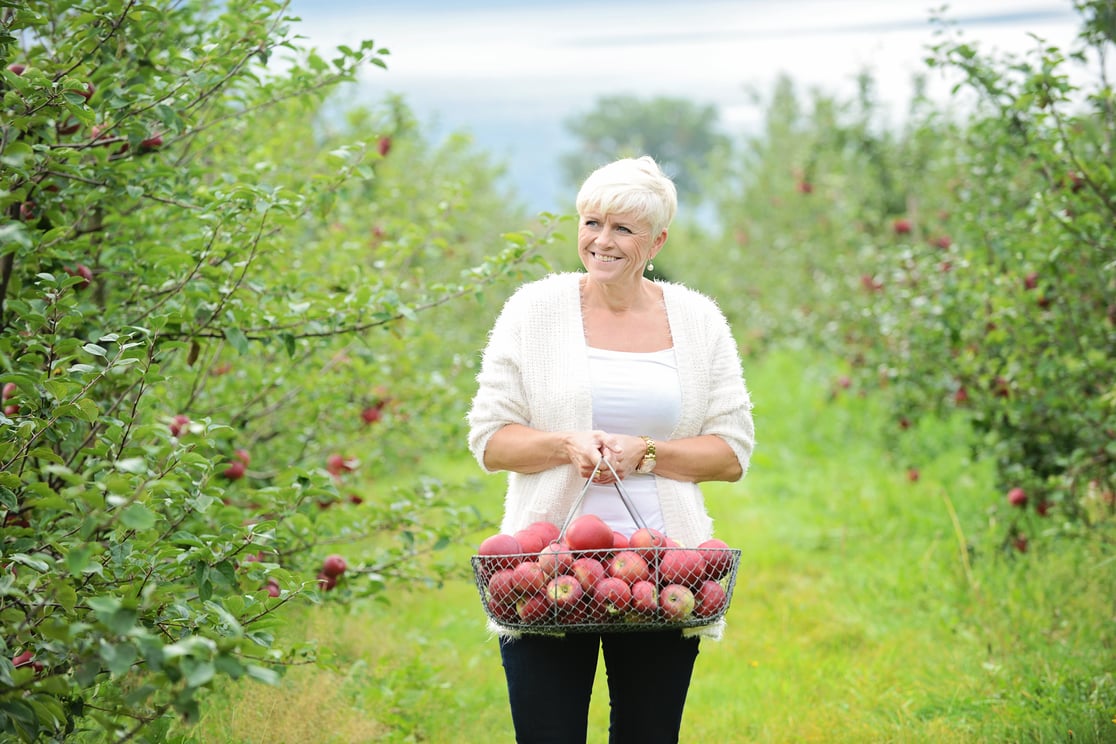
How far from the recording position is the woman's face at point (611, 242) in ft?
8.95

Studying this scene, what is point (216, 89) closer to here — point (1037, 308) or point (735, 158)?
point (1037, 308)

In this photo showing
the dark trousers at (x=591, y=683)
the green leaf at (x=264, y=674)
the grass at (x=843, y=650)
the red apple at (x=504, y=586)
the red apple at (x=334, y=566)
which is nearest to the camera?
the green leaf at (x=264, y=674)

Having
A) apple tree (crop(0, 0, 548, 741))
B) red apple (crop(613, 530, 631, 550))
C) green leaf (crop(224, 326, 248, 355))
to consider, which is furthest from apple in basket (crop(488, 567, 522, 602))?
green leaf (crop(224, 326, 248, 355))

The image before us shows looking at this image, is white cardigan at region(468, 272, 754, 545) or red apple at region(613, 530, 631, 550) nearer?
red apple at region(613, 530, 631, 550)

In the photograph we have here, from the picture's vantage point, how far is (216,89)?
328 cm

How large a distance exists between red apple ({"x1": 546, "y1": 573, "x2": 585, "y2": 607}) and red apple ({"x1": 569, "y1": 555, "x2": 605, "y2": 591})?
0.5 inches

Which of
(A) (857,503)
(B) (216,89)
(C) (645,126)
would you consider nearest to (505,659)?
(B) (216,89)

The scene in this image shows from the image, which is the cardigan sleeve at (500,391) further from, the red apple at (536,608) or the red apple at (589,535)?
the red apple at (536,608)

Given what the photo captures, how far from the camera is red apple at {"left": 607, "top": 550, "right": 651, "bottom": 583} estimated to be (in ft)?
7.61

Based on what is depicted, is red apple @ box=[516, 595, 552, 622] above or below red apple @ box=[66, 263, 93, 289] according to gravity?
below

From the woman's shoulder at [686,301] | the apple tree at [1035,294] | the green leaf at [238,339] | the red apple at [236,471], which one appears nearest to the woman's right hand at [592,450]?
the woman's shoulder at [686,301]

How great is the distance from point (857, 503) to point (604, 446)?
505 cm

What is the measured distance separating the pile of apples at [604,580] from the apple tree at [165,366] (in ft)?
1.64

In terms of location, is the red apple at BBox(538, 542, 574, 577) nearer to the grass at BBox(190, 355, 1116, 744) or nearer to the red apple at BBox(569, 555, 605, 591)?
the red apple at BBox(569, 555, 605, 591)
